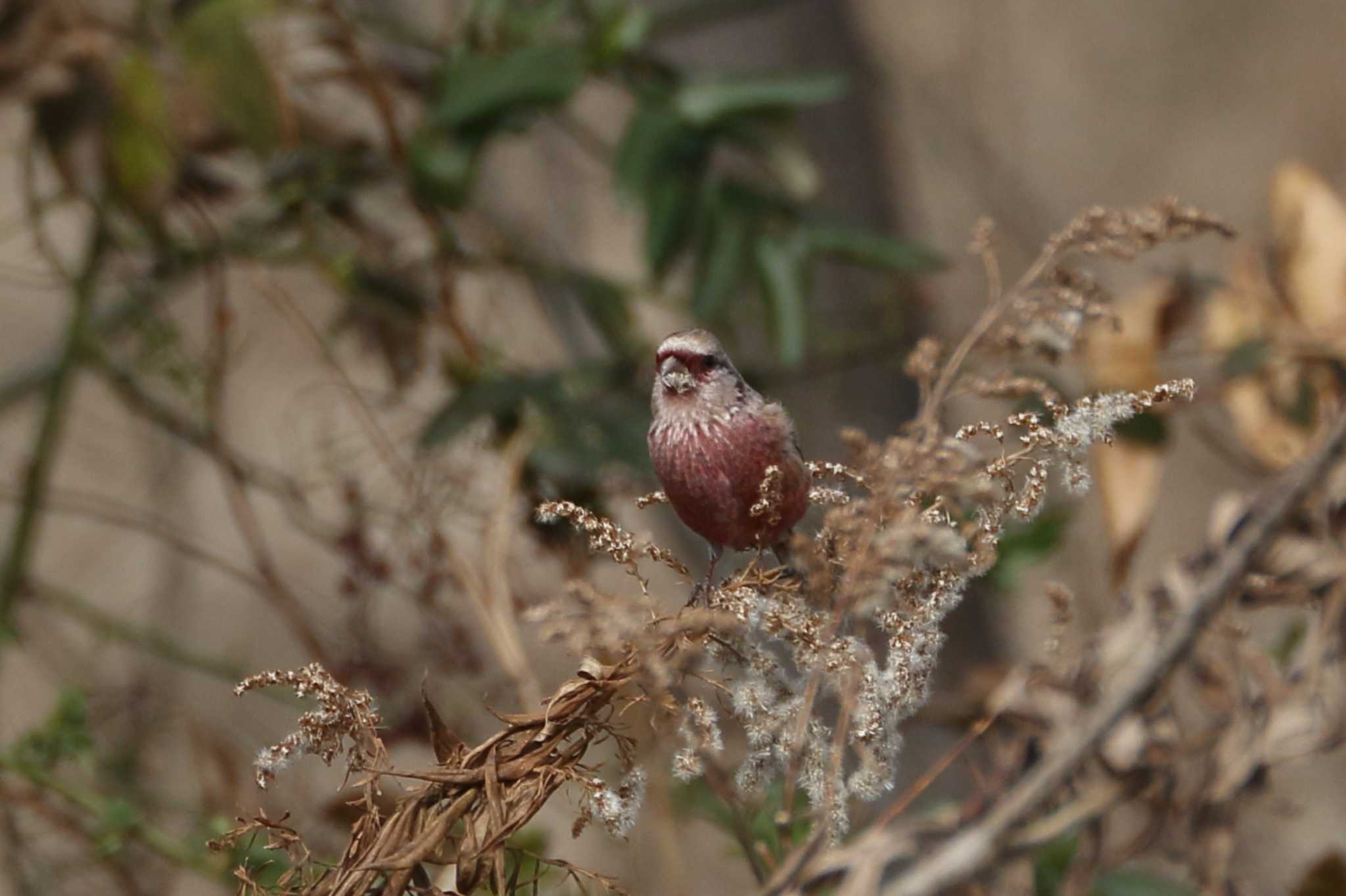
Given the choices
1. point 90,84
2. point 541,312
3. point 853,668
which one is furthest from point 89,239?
point 853,668

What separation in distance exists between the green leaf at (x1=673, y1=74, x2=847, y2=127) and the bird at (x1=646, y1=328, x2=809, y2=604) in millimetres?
896

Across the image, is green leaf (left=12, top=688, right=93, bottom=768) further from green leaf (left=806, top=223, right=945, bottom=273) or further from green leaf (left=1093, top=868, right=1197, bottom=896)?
green leaf (left=806, top=223, right=945, bottom=273)

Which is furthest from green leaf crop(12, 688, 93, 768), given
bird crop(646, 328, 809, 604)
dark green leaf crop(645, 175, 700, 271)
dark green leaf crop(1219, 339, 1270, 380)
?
dark green leaf crop(1219, 339, 1270, 380)

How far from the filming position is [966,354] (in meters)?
0.83

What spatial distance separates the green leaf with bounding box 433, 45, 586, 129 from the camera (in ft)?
5.37

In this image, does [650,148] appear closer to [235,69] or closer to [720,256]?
[720,256]

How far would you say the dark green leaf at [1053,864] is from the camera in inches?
43.1

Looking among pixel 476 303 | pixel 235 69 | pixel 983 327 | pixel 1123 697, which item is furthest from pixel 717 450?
pixel 476 303

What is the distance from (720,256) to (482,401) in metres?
0.38

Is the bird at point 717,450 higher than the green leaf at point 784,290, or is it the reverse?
the green leaf at point 784,290

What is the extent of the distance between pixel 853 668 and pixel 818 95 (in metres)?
1.28

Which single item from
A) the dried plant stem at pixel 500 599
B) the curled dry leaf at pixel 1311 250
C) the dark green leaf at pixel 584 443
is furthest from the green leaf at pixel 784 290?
the curled dry leaf at pixel 1311 250

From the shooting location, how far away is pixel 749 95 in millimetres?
1742

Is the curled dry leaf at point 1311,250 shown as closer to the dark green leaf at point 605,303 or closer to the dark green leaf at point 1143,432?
the dark green leaf at point 1143,432
